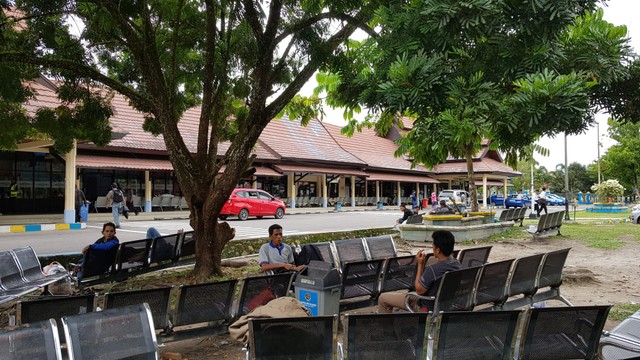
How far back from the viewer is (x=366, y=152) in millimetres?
39938

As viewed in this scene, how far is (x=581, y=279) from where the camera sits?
27.6 feet

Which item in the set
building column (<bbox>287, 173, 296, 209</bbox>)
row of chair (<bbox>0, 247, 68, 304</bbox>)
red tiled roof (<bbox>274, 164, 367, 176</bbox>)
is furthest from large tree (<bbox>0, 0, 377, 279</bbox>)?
building column (<bbox>287, 173, 296, 209</bbox>)

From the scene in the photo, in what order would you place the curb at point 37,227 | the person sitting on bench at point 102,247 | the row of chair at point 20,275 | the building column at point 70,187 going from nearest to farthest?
the row of chair at point 20,275 < the person sitting on bench at point 102,247 < the curb at point 37,227 < the building column at point 70,187

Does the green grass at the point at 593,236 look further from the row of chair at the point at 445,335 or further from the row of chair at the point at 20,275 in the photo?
the row of chair at the point at 20,275

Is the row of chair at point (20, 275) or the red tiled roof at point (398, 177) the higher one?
the red tiled roof at point (398, 177)

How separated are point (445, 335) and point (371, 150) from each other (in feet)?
125

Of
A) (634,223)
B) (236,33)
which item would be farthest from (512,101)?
(634,223)

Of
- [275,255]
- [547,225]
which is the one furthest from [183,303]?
[547,225]

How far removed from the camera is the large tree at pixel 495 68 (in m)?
3.39

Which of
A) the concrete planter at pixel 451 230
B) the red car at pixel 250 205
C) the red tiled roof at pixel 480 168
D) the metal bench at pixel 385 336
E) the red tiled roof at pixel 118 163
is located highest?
the red tiled roof at pixel 480 168

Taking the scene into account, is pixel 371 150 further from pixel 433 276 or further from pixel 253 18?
pixel 433 276

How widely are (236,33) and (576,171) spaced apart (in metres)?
88.5

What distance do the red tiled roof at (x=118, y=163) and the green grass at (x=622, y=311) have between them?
1952 cm

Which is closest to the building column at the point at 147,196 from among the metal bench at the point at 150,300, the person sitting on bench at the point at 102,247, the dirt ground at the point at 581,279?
the dirt ground at the point at 581,279
